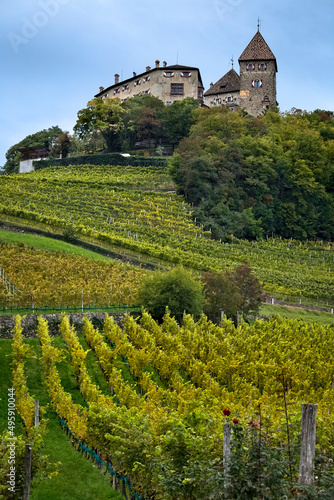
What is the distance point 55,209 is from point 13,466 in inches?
1735

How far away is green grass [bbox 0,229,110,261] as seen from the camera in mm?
42781

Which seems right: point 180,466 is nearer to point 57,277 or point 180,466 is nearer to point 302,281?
point 57,277

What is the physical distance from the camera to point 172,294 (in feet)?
117

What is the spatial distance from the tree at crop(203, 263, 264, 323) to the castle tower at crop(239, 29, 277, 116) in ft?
164

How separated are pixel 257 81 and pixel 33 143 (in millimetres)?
29261

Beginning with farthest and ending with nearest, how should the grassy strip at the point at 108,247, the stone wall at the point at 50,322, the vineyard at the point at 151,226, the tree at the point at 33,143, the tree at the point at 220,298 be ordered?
the tree at the point at 33,143
the vineyard at the point at 151,226
the grassy strip at the point at 108,247
the tree at the point at 220,298
the stone wall at the point at 50,322

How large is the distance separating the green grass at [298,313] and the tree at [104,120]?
40.1m

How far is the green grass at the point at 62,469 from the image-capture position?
17312mm

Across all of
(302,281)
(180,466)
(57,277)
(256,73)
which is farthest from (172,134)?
(180,466)

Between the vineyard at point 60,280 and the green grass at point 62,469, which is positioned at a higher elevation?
the vineyard at point 60,280

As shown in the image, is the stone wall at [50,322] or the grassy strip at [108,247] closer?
the stone wall at [50,322]

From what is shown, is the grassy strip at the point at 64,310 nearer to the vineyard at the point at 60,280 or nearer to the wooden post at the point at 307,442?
the vineyard at the point at 60,280

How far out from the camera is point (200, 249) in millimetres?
52750

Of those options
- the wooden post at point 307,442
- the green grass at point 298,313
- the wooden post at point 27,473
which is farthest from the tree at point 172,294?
the wooden post at point 307,442
